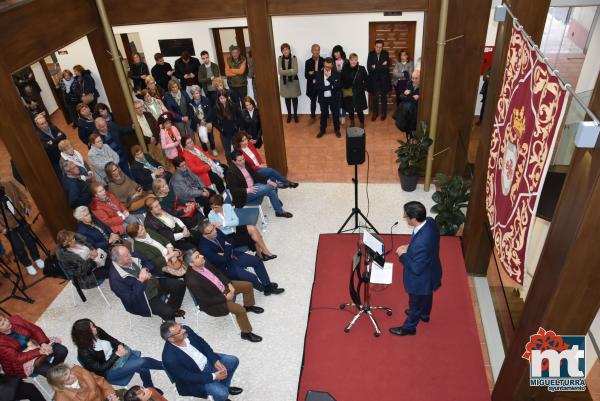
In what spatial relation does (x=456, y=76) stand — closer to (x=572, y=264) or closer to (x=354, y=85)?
(x=354, y=85)

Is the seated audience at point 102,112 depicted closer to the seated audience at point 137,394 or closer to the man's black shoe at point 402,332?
the seated audience at point 137,394

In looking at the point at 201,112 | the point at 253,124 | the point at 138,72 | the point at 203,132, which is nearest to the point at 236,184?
the point at 253,124

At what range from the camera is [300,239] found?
681 centimetres

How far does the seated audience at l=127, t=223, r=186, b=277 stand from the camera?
5.26 m

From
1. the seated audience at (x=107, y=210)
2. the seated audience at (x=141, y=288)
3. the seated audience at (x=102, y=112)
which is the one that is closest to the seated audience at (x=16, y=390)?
the seated audience at (x=141, y=288)

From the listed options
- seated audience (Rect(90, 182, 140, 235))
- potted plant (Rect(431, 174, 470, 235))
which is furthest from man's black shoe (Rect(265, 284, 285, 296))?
potted plant (Rect(431, 174, 470, 235))

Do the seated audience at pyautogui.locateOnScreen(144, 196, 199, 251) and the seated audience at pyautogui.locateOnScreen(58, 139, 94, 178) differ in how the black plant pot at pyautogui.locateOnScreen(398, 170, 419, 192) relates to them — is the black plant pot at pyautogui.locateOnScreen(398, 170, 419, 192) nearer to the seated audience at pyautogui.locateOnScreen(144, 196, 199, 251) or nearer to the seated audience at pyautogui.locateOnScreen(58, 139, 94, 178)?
the seated audience at pyautogui.locateOnScreen(144, 196, 199, 251)

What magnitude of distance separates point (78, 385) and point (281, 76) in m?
7.31

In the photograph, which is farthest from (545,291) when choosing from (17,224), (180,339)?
(17,224)

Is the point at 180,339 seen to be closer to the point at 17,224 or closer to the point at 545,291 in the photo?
the point at 545,291

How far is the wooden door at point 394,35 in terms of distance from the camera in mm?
9508

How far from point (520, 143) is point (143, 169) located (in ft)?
17.8

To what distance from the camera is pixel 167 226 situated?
19.3 feet

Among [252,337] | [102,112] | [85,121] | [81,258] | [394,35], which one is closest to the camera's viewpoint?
[252,337]
